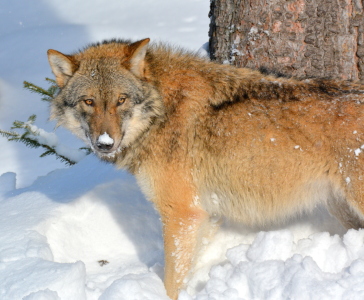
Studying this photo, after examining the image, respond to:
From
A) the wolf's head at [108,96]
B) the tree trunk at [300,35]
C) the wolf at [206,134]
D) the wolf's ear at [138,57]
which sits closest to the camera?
the wolf at [206,134]

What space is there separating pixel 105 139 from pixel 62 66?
0.82m

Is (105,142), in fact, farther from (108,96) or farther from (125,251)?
(125,251)

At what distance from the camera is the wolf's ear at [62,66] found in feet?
11.5

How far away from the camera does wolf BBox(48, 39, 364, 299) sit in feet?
10.6

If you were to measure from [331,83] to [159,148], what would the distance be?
4.94 ft

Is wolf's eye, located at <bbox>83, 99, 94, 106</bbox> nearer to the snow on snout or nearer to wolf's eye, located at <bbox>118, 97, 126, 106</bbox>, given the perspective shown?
wolf's eye, located at <bbox>118, 97, 126, 106</bbox>

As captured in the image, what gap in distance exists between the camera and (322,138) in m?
3.15

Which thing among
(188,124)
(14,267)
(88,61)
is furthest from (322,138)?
(14,267)

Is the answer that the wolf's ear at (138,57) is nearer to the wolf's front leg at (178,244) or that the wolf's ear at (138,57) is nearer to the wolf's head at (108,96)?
the wolf's head at (108,96)

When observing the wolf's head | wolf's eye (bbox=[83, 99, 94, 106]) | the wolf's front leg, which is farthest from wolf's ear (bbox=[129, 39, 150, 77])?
the wolf's front leg

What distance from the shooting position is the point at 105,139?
327 centimetres

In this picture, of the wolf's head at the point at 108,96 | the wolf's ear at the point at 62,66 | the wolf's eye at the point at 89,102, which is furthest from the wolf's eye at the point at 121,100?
the wolf's ear at the point at 62,66

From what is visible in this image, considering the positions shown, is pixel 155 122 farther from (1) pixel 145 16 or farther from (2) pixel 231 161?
(1) pixel 145 16

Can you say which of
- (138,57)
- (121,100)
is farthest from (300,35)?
(121,100)
